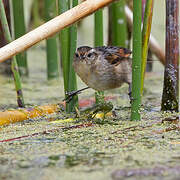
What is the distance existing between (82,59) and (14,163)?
1.44 metres

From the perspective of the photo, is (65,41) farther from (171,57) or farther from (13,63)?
(171,57)

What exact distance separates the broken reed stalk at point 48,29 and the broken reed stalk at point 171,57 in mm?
713

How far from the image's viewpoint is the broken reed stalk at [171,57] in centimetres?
285

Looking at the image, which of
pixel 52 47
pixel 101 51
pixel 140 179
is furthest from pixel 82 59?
pixel 140 179

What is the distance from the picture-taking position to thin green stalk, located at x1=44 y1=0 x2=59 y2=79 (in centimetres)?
383

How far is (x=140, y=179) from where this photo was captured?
1.69 meters

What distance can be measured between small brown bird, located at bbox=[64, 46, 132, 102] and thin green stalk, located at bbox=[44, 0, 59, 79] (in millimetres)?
730

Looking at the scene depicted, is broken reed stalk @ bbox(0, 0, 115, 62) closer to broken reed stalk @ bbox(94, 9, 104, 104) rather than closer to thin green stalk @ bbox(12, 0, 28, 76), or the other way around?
broken reed stalk @ bbox(94, 9, 104, 104)

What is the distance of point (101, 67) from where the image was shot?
3.26m

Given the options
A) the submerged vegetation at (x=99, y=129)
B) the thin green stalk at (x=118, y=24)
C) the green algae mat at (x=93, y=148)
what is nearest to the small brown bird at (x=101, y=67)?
the submerged vegetation at (x=99, y=129)

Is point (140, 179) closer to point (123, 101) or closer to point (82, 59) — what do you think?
point (82, 59)

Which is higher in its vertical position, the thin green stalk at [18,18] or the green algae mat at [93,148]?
the thin green stalk at [18,18]

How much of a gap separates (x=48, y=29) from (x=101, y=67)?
105 centimetres

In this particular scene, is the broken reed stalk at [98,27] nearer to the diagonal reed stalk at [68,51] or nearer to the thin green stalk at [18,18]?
the diagonal reed stalk at [68,51]
